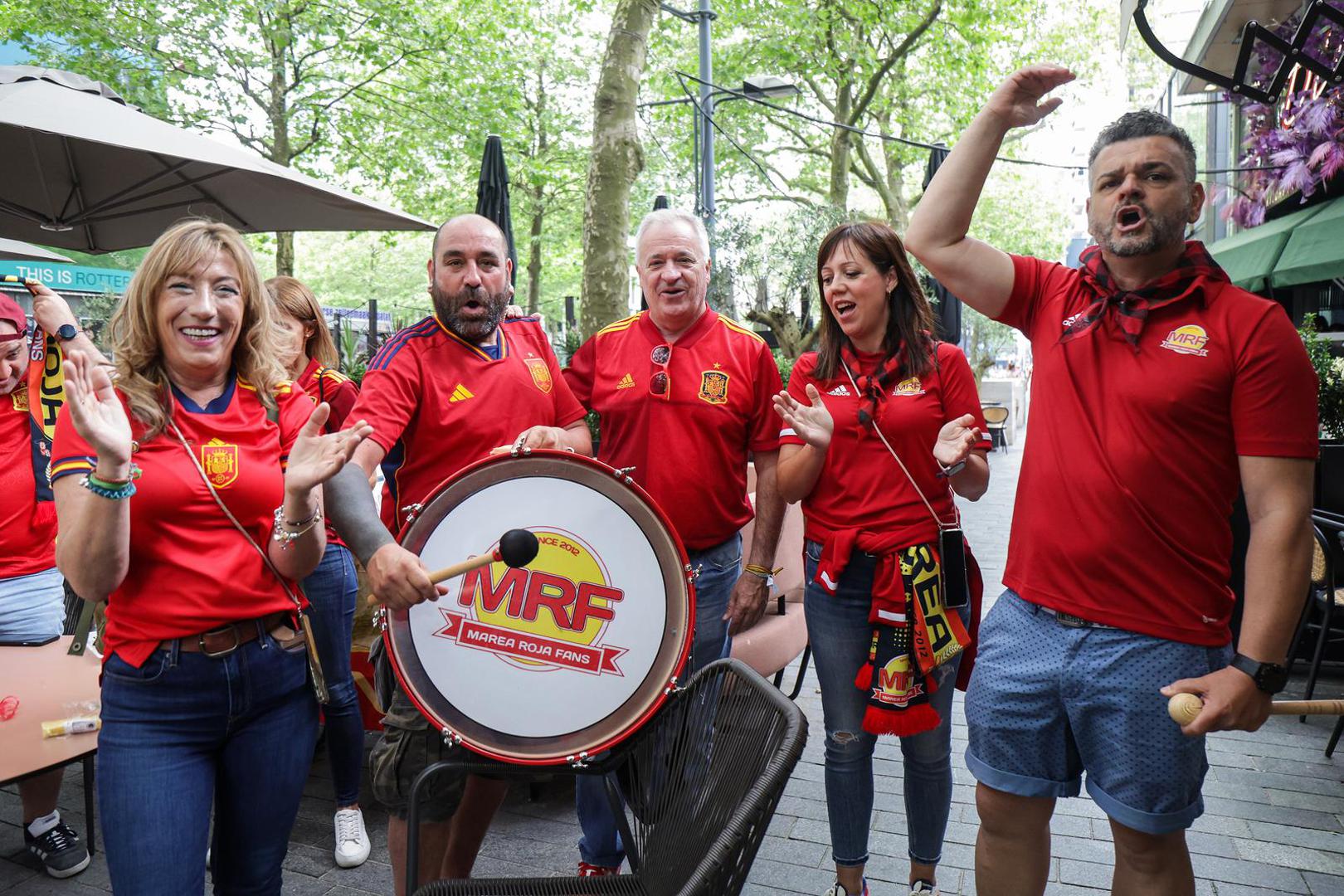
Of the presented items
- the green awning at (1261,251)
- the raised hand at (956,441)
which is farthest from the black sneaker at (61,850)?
the green awning at (1261,251)

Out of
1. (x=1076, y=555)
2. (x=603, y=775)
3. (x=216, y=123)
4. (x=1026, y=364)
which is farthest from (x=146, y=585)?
(x=1026, y=364)

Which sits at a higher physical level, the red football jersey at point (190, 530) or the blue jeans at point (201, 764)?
the red football jersey at point (190, 530)

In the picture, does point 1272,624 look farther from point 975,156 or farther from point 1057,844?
point 1057,844

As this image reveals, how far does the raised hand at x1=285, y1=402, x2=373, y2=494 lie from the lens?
1.96 m

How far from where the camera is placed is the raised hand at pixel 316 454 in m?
1.96

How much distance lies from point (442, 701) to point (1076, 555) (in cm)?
139

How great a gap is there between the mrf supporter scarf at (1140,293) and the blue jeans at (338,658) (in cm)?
249

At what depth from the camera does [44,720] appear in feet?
8.99

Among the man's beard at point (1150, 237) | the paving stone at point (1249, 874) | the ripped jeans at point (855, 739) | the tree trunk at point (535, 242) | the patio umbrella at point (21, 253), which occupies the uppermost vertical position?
the tree trunk at point (535, 242)

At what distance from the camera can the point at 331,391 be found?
3.54 metres

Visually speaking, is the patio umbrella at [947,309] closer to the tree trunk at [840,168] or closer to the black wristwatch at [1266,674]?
the tree trunk at [840,168]

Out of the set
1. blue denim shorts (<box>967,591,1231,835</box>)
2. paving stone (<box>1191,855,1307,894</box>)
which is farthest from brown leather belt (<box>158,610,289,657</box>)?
paving stone (<box>1191,855,1307,894</box>)

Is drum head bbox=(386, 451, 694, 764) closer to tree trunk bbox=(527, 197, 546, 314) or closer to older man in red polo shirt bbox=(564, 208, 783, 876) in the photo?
older man in red polo shirt bbox=(564, 208, 783, 876)

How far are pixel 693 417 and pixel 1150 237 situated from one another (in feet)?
4.39
